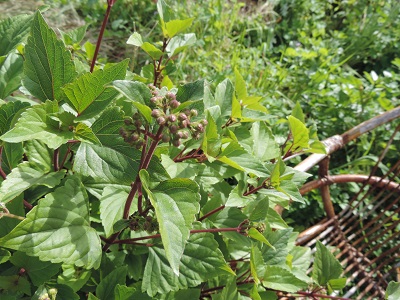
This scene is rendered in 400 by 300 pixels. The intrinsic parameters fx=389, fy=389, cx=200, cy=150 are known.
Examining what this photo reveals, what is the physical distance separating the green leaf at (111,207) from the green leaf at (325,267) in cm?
61

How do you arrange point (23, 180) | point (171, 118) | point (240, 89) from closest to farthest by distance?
point (171, 118)
point (23, 180)
point (240, 89)

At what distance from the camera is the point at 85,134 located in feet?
2.19

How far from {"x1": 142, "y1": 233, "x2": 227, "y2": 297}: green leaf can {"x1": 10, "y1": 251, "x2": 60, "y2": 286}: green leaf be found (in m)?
0.18

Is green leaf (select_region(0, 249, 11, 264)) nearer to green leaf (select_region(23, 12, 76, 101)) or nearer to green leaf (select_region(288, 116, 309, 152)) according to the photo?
green leaf (select_region(23, 12, 76, 101))

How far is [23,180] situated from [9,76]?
273mm

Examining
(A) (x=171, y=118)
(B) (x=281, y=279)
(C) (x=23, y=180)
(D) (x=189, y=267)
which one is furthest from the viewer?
(B) (x=281, y=279)

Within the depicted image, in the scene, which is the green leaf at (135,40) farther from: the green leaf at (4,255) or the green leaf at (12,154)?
the green leaf at (4,255)

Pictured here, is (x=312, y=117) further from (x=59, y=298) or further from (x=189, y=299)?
(x=59, y=298)

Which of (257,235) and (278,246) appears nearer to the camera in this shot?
(257,235)

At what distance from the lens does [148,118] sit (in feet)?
Answer: 2.00

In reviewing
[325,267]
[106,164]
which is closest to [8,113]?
[106,164]

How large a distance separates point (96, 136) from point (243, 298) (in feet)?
1.68

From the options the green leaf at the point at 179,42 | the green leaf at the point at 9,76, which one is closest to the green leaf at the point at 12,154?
the green leaf at the point at 9,76

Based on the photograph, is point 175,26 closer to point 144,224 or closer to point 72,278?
point 144,224
